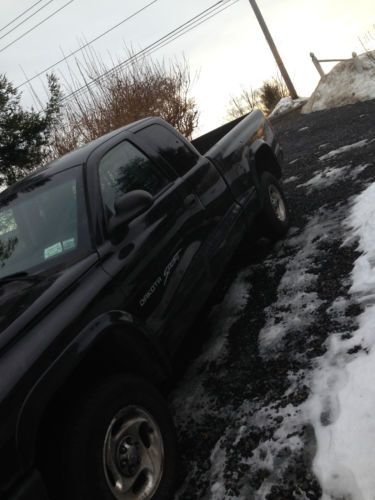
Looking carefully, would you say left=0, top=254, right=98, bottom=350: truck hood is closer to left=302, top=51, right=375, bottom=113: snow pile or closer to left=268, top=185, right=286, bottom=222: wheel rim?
left=268, top=185, right=286, bottom=222: wheel rim

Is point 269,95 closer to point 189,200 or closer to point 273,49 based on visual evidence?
point 273,49

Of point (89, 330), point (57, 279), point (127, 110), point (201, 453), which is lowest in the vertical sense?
point (201, 453)

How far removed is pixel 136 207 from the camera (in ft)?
8.41

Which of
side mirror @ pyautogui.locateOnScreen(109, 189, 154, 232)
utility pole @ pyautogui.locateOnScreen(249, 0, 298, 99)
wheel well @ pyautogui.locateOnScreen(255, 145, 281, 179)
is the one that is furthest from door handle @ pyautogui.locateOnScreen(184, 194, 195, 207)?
utility pole @ pyautogui.locateOnScreen(249, 0, 298, 99)

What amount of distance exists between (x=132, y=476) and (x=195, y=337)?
186 cm

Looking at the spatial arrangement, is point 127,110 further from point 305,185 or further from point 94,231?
point 94,231

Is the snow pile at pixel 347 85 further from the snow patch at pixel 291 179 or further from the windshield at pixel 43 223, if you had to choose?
the windshield at pixel 43 223

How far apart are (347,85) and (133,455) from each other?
14.3 m

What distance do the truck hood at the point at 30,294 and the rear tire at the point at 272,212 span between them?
2.63 m

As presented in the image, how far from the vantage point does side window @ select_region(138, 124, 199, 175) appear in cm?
356

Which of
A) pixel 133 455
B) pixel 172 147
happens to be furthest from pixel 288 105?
pixel 133 455

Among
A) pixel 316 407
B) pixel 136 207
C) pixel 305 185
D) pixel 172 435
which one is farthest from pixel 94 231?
pixel 305 185

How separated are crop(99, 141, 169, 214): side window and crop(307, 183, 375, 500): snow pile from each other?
1.62 meters

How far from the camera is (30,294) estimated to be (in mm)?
2145
